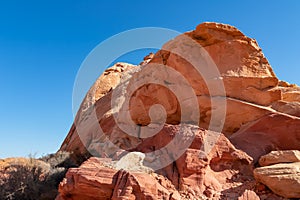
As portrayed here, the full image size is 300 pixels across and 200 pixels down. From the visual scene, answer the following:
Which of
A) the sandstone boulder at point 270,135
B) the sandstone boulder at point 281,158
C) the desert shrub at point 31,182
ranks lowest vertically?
the desert shrub at point 31,182

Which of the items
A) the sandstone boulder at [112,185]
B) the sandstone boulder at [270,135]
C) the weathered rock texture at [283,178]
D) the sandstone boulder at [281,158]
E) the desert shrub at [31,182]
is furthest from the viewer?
the desert shrub at [31,182]

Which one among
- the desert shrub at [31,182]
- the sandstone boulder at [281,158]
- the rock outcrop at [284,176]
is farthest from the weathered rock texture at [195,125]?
the desert shrub at [31,182]

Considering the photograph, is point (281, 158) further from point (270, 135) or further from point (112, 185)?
point (112, 185)

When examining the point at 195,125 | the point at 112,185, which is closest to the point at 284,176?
the point at 195,125

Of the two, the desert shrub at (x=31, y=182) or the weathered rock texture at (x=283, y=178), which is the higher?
the weathered rock texture at (x=283, y=178)

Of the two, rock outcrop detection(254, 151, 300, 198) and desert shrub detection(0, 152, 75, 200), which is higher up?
rock outcrop detection(254, 151, 300, 198)

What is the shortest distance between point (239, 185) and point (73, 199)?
4.61 metres

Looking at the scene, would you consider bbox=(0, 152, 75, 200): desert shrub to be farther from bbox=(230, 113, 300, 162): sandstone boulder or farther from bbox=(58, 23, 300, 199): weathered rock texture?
bbox=(230, 113, 300, 162): sandstone boulder

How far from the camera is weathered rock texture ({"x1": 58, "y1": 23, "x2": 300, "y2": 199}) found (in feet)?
25.1

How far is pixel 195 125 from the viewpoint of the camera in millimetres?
10445

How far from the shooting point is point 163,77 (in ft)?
42.9

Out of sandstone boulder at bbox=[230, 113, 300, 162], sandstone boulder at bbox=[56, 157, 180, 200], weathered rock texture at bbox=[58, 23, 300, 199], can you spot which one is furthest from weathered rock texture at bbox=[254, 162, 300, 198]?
sandstone boulder at bbox=[56, 157, 180, 200]

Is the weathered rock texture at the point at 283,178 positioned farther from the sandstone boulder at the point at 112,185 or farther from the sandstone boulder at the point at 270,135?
the sandstone boulder at the point at 112,185

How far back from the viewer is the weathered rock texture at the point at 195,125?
301 inches
